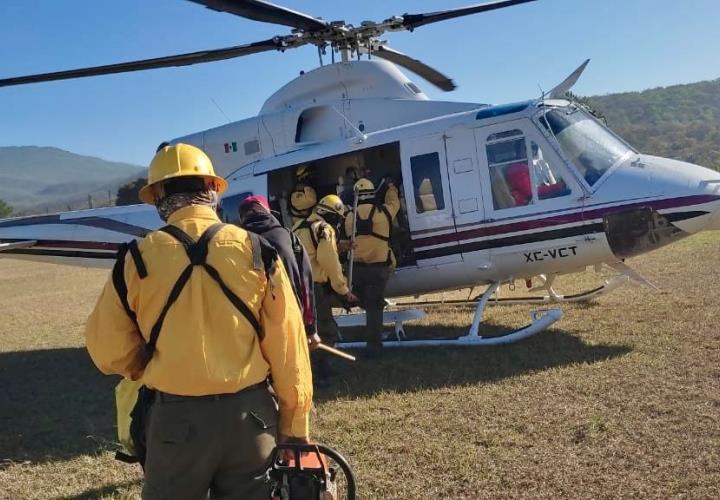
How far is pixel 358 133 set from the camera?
26.8 ft

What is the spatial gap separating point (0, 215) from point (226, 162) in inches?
2602

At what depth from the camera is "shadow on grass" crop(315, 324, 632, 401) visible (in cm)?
627

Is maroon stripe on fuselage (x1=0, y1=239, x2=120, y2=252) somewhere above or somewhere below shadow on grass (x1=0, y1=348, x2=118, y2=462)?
above

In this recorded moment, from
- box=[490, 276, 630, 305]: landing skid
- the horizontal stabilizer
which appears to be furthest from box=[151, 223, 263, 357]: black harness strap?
the horizontal stabilizer

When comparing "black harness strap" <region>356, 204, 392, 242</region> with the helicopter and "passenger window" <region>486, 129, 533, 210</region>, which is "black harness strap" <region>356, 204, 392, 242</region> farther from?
"passenger window" <region>486, 129, 533, 210</region>

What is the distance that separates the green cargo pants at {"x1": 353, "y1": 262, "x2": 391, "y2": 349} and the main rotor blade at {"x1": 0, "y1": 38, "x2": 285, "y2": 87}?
2.97 meters

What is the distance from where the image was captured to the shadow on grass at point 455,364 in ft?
20.6

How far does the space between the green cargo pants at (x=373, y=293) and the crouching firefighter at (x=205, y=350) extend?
487cm

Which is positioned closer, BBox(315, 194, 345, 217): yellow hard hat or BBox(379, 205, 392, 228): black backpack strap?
BBox(315, 194, 345, 217): yellow hard hat

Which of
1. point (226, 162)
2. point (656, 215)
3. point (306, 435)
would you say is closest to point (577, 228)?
point (656, 215)

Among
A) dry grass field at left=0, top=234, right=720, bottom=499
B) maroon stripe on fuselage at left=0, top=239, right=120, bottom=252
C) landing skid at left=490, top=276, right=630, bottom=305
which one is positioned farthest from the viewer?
maroon stripe on fuselage at left=0, top=239, right=120, bottom=252

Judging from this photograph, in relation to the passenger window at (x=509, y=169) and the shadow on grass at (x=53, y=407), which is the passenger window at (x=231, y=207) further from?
the passenger window at (x=509, y=169)

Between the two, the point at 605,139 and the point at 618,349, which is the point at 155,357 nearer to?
the point at 618,349

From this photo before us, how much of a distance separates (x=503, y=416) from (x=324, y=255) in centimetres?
239
